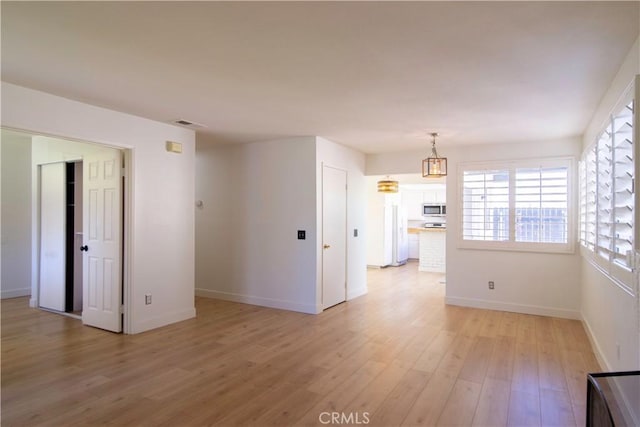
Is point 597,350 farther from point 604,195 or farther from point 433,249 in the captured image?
point 433,249

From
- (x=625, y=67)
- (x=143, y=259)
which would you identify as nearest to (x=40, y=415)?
(x=143, y=259)

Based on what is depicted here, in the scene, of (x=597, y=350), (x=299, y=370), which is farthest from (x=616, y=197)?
(x=299, y=370)

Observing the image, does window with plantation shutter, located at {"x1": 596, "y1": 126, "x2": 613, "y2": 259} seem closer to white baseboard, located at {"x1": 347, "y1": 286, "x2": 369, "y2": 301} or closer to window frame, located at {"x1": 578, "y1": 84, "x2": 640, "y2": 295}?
window frame, located at {"x1": 578, "y1": 84, "x2": 640, "y2": 295}

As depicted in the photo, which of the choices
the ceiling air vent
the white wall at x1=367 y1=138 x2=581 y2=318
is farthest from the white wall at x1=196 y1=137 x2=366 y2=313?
the white wall at x1=367 y1=138 x2=581 y2=318

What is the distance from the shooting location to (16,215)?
20.4 feet

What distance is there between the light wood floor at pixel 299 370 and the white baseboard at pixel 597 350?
0.07 meters

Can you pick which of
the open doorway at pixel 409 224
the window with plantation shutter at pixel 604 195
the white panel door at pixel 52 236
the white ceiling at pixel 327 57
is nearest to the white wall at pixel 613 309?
the white ceiling at pixel 327 57

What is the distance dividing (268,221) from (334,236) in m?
1.03

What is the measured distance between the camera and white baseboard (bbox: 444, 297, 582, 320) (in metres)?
5.04

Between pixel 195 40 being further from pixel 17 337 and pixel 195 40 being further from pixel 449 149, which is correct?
pixel 449 149

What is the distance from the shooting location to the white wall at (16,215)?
239 inches

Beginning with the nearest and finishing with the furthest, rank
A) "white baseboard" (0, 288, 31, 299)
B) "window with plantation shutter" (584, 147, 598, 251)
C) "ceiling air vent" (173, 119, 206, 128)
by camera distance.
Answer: "window with plantation shutter" (584, 147, 598, 251), "ceiling air vent" (173, 119, 206, 128), "white baseboard" (0, 288, 31, 299)

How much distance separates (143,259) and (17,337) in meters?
1.54

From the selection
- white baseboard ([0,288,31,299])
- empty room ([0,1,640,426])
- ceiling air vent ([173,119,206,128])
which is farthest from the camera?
white baseboard ([0,288,31,299])
